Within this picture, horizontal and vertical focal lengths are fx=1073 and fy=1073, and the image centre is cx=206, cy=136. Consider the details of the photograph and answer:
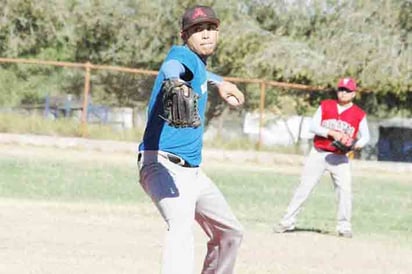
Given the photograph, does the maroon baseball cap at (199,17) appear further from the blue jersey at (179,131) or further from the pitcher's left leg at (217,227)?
the pitcher's left leg at (217,227)

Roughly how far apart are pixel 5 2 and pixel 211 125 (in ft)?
35.3

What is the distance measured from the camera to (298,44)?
33906mm

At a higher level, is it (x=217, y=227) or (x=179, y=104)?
(x=179, y=104)

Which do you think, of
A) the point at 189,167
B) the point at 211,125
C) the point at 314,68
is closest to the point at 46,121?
the point at 211,125

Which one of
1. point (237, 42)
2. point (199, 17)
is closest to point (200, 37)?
point (199, 17)

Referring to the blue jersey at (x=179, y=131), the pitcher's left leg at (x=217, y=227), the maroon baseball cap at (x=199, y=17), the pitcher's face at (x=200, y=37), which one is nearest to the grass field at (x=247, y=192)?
the pitcher's left leg at (x=217, y=227)

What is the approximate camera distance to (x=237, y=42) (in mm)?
34969

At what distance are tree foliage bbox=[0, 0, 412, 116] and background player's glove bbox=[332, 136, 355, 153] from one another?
1763 centimetres

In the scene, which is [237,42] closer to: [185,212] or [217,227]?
[217,227]

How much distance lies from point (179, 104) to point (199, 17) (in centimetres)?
75

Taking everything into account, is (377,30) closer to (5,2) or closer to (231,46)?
(231,46)

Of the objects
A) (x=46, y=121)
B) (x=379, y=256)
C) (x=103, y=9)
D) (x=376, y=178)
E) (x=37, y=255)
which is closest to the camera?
(x=37, y=255)

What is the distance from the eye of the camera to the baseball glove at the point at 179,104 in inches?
229

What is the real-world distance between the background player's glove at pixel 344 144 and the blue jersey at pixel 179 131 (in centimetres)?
542
